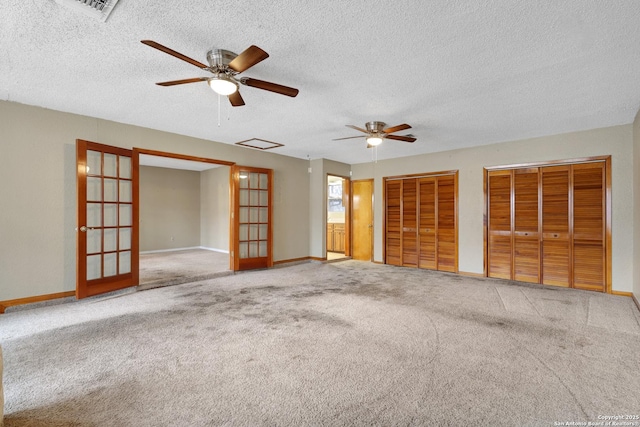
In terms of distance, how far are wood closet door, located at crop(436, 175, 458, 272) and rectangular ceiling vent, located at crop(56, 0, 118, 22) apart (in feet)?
18.4

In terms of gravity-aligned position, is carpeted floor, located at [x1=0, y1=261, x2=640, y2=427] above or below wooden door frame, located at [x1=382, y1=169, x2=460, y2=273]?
below

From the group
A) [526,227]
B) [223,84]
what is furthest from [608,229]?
[223,84]

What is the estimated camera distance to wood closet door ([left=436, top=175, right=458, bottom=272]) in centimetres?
585

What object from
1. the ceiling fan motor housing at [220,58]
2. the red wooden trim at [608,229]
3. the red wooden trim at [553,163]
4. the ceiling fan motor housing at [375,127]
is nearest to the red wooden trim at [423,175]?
the red wooden trim at [553,163]

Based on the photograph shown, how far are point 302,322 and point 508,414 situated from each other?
189cm

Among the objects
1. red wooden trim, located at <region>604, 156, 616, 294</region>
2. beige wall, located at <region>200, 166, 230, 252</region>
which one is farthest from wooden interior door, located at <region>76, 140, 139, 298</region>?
red wooden trim, located at <region>604, 156, 616, 294</region>

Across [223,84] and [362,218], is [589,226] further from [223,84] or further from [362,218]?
[223,84]

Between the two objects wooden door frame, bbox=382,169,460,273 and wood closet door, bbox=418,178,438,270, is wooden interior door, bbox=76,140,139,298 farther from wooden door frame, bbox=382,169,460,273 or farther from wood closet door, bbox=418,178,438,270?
wood closet door, bbox=418,178,438,270

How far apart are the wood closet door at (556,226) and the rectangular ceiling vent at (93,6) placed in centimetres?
587

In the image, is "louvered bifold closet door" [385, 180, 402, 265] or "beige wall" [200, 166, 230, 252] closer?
"louvered bifold closet door" [385, 180, 402, 265]

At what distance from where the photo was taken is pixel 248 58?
6.92ft

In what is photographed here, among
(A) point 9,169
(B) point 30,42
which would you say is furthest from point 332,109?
(A) point 9,169

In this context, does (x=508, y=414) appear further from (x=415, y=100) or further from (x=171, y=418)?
(x=415, y=100)

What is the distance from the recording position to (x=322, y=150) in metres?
6.12
